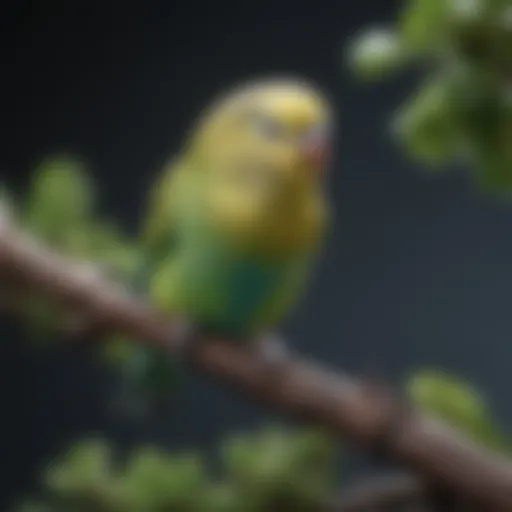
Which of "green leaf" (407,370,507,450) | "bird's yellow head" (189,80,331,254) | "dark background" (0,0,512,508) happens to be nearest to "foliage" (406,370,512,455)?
"green leaf" (407,370,507,450)

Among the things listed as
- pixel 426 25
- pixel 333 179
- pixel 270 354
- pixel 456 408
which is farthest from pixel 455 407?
pixel 333 179

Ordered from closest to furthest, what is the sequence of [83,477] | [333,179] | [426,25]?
1. [426,25]
2. [83,477]
3. [333,179]

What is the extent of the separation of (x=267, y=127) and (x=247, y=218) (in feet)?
0.16

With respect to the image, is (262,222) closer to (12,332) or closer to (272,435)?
(272,435)

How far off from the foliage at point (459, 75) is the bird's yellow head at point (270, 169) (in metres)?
0.04

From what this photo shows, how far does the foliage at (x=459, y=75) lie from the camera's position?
54cm

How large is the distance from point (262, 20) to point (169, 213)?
0.45 meters

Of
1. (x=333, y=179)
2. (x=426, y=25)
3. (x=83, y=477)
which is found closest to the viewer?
(x=426, y=25)

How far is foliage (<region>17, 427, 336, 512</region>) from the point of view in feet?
2.16

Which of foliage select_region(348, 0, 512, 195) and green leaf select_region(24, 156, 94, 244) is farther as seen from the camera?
green leaf select_region(24, 156, 94, 244)

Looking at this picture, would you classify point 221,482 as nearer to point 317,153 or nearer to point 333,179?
point 317,153

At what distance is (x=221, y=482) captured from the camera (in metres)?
0.69

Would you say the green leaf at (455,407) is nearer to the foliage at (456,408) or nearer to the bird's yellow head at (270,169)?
the foliage at (456,408)

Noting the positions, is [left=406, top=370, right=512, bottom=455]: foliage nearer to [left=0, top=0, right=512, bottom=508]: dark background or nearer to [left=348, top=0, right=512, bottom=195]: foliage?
[left=348, top=0, right=512, bottom=195]: foliage
